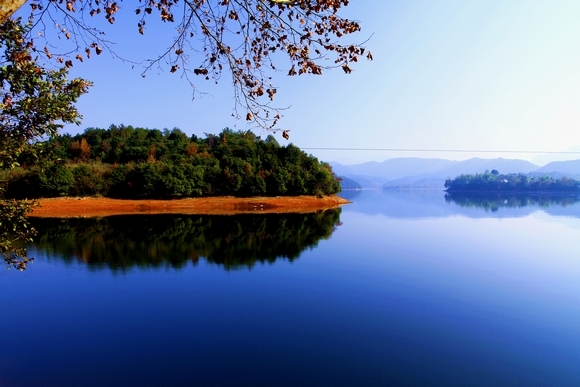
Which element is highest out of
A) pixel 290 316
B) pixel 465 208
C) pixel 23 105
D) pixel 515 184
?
pixel 23 105

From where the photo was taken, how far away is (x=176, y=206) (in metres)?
46.4

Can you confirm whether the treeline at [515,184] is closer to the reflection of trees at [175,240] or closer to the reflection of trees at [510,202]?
the reflection of trees at [510,202]

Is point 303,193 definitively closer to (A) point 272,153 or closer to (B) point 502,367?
(A) point 272,153

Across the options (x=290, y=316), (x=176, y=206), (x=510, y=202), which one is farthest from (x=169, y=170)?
(x=510, y=202)

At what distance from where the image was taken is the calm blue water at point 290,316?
746 cm

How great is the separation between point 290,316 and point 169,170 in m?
41.2

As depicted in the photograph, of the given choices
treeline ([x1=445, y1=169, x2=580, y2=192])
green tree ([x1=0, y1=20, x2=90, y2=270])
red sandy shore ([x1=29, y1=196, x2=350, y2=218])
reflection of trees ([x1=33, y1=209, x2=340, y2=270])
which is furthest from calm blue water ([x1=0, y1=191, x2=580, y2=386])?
treeline ([x1=445, y1=169, x2=580, y2=192])

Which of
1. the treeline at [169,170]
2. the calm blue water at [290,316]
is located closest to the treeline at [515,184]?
the treeline at [169,170]

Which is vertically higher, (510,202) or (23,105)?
(23,105)

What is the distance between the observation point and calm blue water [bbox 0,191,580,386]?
24.5 ft

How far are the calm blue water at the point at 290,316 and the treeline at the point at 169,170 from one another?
25.6m

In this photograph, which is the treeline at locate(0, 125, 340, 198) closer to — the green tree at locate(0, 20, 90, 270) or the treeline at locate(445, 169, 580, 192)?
the green tree at locate(0, 20, 90, 270)

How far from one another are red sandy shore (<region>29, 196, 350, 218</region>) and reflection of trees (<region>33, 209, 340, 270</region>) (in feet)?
27.0

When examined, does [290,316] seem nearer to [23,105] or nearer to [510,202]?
[23,105]
